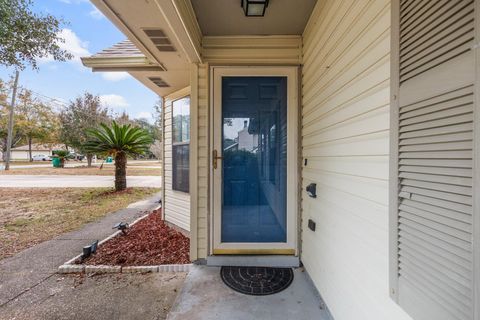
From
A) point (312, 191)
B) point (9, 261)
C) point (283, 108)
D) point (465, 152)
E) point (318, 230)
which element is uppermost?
point (283, 108)

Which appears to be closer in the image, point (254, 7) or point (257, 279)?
point (254, 7)

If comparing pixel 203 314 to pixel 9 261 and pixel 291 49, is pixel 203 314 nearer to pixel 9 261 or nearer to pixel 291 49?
pixel 291 49

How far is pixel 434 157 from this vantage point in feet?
2.52

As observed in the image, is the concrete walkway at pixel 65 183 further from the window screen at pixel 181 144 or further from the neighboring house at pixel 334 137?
the neighboring house at pixel 334 137

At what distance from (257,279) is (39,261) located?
261cm

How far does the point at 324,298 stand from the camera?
74.2 inches

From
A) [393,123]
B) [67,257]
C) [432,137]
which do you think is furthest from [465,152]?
[67,257]

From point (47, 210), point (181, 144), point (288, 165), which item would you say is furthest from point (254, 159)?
point (47, 210)

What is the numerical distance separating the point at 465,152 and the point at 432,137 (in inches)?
5.1

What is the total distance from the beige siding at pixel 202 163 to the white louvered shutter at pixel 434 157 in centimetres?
188

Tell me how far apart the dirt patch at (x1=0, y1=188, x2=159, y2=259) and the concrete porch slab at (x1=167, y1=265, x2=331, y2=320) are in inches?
109

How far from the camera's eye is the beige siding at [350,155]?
1180 mm

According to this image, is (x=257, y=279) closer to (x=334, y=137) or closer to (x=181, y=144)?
(x=334, y=137)

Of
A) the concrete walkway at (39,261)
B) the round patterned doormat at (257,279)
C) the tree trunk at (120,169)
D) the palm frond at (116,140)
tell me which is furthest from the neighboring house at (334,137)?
the tree trunk at (120,169)
